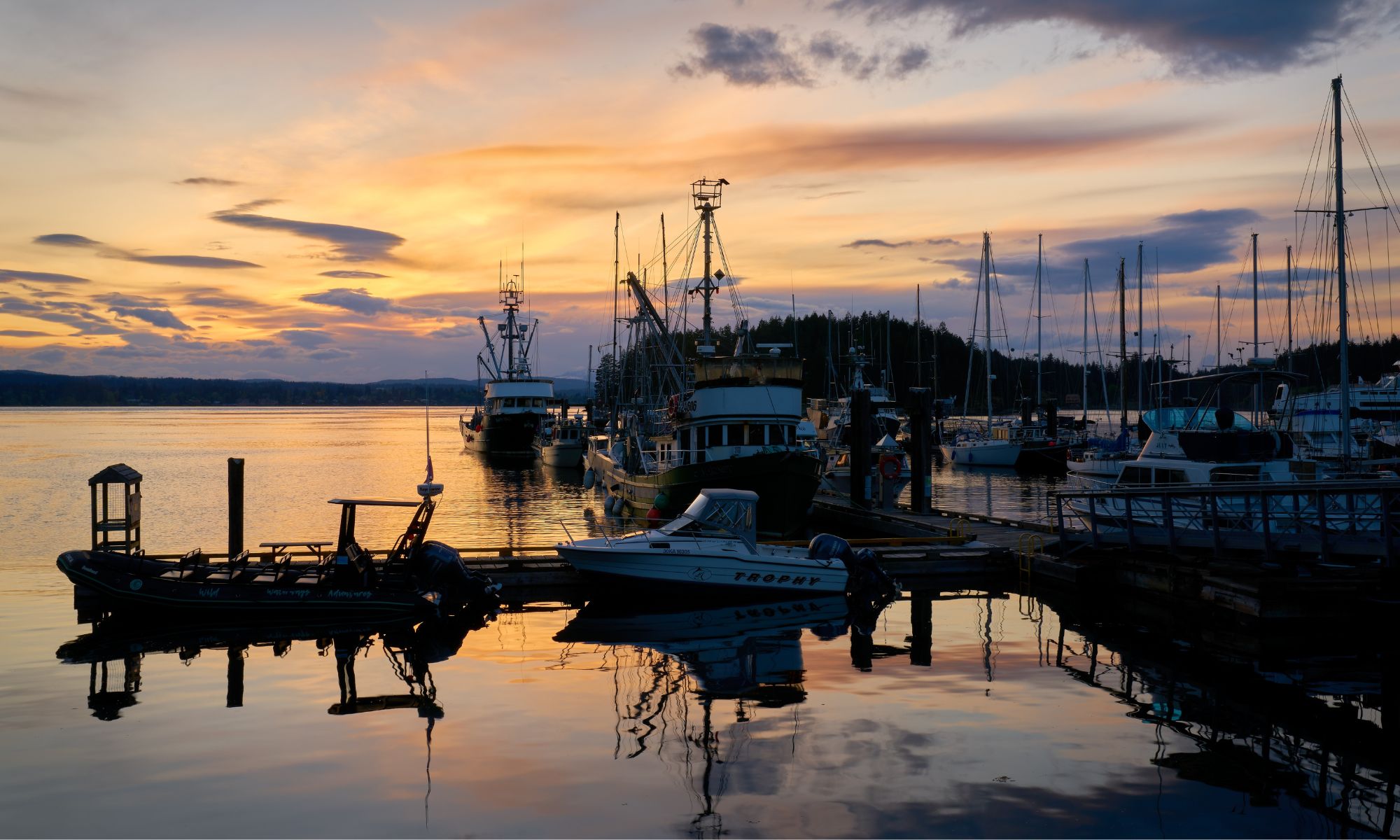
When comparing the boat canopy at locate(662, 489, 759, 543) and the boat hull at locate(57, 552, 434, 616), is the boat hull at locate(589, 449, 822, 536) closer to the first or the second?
the boat canopy at locate(662, 489, 759, 543)

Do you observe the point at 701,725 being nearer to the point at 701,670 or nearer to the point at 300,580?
the point at 701,670

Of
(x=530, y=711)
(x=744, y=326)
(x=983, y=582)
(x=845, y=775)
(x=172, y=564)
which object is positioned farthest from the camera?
(x=744, y=326)

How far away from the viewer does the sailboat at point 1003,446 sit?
81938 mm

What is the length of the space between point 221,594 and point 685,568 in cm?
1042

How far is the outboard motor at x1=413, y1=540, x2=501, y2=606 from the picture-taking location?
78.8 ft

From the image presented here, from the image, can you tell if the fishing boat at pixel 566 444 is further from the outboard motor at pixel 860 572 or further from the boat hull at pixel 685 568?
the boat hull at pixel 685 568

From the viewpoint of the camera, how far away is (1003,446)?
8406cm

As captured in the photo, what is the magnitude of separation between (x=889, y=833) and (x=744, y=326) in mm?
32562

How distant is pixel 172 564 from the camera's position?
24000 millimetres

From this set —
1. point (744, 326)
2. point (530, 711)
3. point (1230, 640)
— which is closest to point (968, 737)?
point (530, 711)

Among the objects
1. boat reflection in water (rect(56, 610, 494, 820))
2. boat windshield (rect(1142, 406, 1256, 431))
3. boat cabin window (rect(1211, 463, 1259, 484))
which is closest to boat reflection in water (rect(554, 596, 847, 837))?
boat reflection in water (rect(56, 610, 494, 820))

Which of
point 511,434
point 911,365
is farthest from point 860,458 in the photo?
point 911,365

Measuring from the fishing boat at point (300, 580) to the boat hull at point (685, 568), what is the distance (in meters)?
2.41

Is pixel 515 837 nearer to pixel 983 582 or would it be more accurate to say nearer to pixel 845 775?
pixel 845 775
